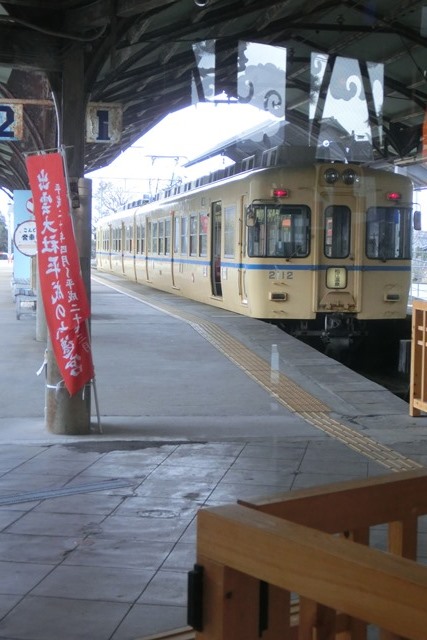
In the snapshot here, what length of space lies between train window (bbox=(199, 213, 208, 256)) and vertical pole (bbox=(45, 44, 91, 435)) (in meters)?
8.53

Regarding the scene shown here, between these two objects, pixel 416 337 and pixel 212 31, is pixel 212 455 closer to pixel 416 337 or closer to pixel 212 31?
pixel 416 337

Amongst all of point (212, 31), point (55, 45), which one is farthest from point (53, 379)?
point (212, 31)

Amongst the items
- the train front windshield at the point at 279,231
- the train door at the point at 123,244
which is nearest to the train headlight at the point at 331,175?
the train front windshield at the point at 279,231

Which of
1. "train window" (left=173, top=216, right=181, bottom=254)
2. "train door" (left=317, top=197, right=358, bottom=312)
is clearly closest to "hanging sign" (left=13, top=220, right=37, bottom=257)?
"train door" (left=317, top=197, right=358, bottom=312)

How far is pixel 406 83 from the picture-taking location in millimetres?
12898

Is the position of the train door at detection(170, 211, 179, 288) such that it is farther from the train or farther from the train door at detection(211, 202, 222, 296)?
the train

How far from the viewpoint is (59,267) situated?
→ 6.59 meters

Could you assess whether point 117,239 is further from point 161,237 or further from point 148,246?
point 161,237

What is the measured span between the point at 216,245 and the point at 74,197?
8.34 meters

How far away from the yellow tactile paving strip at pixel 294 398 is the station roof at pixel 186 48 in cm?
336

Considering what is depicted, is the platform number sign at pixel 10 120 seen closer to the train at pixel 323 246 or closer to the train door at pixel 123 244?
the train at pixel 323 246

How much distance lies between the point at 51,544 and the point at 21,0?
13.2ft

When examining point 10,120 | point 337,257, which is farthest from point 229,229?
point 10,120

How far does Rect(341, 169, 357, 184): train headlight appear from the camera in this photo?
41.6 ft
